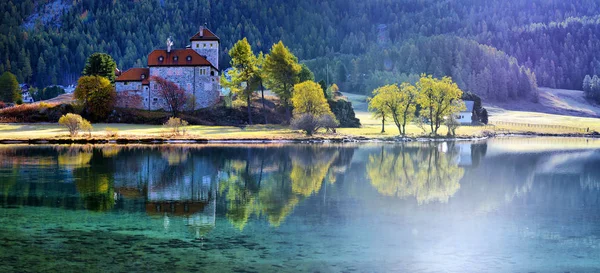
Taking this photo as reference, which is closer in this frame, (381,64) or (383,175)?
(383,175)

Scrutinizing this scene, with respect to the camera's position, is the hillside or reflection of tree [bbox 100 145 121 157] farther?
the hillside

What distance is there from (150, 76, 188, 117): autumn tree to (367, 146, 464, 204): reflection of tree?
121ft

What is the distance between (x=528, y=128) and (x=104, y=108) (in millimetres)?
66173

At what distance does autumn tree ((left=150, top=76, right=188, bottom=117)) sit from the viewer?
87250mm

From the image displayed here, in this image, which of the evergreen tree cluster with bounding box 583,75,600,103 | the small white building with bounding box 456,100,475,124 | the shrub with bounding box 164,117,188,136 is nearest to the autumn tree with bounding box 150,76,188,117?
the shrub with bounding box 164,117,188,136

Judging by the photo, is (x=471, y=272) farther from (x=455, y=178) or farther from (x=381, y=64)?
(x=381, y=64)

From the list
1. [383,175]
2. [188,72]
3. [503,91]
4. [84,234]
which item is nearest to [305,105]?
[188,72]

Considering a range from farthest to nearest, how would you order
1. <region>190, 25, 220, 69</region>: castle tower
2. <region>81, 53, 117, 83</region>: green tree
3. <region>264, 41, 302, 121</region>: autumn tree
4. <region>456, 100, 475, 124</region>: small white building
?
<region>456, 100, 475, 124</region>: small white building < <region>81, 53, 117, 83</region>: green tree < <region>190, 25, 220, 69</region>: castle tower < <region>264, 41, 302, 121</region>: autumn tree

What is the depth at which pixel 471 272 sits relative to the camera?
59.7ft

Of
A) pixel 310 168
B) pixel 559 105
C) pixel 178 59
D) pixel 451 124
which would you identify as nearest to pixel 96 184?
pixel 310 168

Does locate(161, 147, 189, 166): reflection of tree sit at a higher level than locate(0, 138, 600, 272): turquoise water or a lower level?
higher

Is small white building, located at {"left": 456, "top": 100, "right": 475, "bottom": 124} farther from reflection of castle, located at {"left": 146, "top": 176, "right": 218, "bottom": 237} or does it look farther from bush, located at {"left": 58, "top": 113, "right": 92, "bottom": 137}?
reflection of castle, located at {"left": 146, "top": 176, "right": 218, "bottom": 237}

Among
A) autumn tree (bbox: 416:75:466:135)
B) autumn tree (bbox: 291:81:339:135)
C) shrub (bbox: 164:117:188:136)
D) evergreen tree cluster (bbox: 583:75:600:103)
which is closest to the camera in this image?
shrub (bbox: 164:117:188:136)

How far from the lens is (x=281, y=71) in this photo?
8994cm
